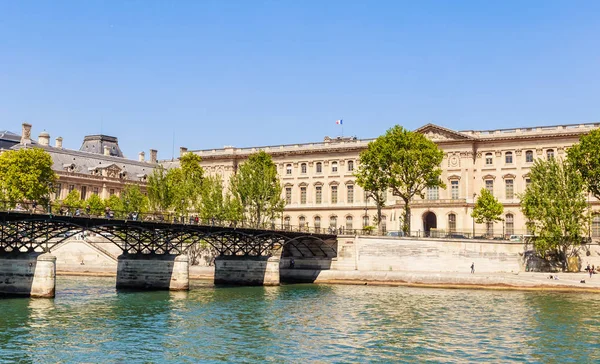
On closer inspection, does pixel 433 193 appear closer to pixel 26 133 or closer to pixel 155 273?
pixel 155 273

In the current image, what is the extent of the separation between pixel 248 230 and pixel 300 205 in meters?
40.8

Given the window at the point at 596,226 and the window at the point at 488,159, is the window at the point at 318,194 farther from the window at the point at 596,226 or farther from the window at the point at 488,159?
the window at the point at 596,226

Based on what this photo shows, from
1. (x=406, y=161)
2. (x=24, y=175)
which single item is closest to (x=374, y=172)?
(x=406, y=161)

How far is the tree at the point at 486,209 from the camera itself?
3310 inches

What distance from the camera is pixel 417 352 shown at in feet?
106

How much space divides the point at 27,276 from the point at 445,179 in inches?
2387

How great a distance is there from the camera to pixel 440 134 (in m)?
→ 95.1

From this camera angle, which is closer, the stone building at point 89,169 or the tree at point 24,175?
the tree at point 24,175

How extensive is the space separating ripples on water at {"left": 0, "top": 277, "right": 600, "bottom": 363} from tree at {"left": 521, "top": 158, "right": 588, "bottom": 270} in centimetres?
1311

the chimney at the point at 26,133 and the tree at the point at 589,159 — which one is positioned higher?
the chimney at the point at 26,133

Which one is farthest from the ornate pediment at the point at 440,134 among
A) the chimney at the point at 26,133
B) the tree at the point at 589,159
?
the chimney at the point at 26,133

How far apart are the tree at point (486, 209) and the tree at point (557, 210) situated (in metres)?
11.7

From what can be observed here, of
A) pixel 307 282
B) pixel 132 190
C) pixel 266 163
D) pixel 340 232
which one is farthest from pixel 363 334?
pixel 132 190

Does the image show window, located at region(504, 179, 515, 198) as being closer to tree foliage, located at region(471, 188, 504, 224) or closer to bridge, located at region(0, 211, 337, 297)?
tree foliage, located at region(471, 188, 504, 224)
